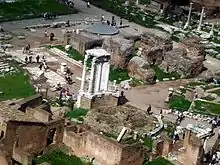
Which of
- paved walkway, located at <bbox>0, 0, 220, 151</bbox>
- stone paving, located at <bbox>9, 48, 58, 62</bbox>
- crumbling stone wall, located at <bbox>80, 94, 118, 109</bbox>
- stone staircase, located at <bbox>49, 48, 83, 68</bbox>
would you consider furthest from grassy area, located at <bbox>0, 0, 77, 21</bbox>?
crumbling stone wall, located at <bbox>80, 94, 118, 109</bbox>

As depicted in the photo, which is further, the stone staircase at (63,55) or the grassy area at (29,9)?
the grassy area at (29,9)

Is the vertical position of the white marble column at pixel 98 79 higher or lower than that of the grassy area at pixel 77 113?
higher

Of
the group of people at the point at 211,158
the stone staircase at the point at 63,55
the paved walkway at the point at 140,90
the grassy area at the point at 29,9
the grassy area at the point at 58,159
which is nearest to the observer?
the grassy area at the point at 58,159

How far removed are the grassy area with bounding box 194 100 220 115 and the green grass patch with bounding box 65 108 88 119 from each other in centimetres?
609

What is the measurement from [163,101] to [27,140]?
39.7ft

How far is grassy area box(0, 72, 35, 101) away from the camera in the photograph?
39266 millimetres

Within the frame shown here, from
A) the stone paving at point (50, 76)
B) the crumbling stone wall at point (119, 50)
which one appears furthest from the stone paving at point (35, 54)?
the crumbling stone wall at point (119, 50)

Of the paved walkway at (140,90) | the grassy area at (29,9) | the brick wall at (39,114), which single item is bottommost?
the paved walkway at (140,90)

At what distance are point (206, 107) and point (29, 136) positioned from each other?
40.8ft

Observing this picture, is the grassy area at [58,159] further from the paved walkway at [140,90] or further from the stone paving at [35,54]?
the stone paving at [35,54]

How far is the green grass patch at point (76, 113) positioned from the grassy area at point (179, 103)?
16.9ft

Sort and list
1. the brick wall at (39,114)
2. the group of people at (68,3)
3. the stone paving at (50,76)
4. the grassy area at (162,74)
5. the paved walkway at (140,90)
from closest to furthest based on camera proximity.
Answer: the brick wall at (39,114), the paved walkway at (140,90), the stone paving at (50,76), the grassy area at (162,74), the group of people at (68,3)

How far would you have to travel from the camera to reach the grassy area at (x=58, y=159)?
3173 cm

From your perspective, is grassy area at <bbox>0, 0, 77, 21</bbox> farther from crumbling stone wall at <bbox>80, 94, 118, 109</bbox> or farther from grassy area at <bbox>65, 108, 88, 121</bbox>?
grassy area at <bbox>65, 108, 88, 121</bbox>
